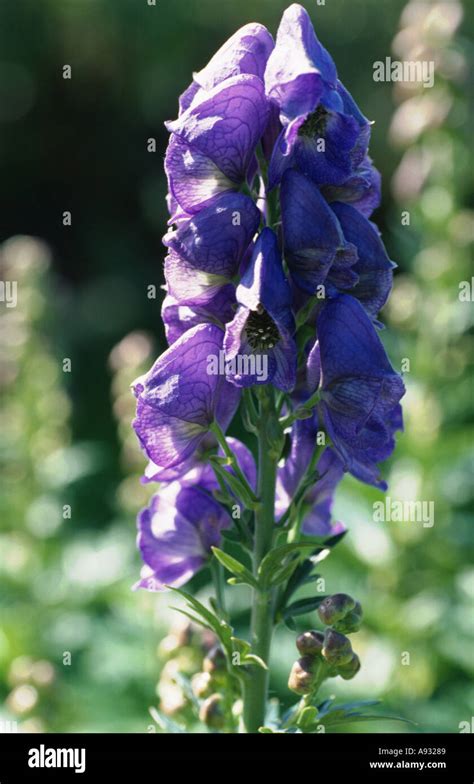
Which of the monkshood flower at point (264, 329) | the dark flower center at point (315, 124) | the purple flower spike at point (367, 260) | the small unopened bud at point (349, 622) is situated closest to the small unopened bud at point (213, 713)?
the small unopened bud at point (349, 622)

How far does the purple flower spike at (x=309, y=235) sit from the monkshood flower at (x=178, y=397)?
19cm

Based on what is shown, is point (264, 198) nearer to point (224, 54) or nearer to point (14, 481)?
point (224, 54)

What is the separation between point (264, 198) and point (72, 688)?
261 centimetres

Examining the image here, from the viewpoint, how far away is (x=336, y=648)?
62.3 inches

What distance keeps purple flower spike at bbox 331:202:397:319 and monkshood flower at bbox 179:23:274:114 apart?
257 millimetres

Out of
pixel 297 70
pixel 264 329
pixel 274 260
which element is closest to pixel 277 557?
pixel 264 329

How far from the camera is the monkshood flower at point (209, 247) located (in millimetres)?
1518

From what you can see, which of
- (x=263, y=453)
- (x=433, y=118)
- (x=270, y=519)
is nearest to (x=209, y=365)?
(x=263, y=453)

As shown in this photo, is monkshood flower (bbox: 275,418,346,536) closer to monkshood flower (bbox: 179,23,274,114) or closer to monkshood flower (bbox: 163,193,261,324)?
Answer: monkshood flower (bbox: 163,193,261,324)

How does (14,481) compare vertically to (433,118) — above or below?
below

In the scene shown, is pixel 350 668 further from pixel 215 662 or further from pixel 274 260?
pixel 274 260

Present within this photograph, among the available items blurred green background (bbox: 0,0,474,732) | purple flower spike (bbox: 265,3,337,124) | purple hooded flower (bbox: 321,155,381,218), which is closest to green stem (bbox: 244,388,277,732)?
purple hooded flower (bbox: 321,155,381,218)

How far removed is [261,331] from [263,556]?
37 cm
